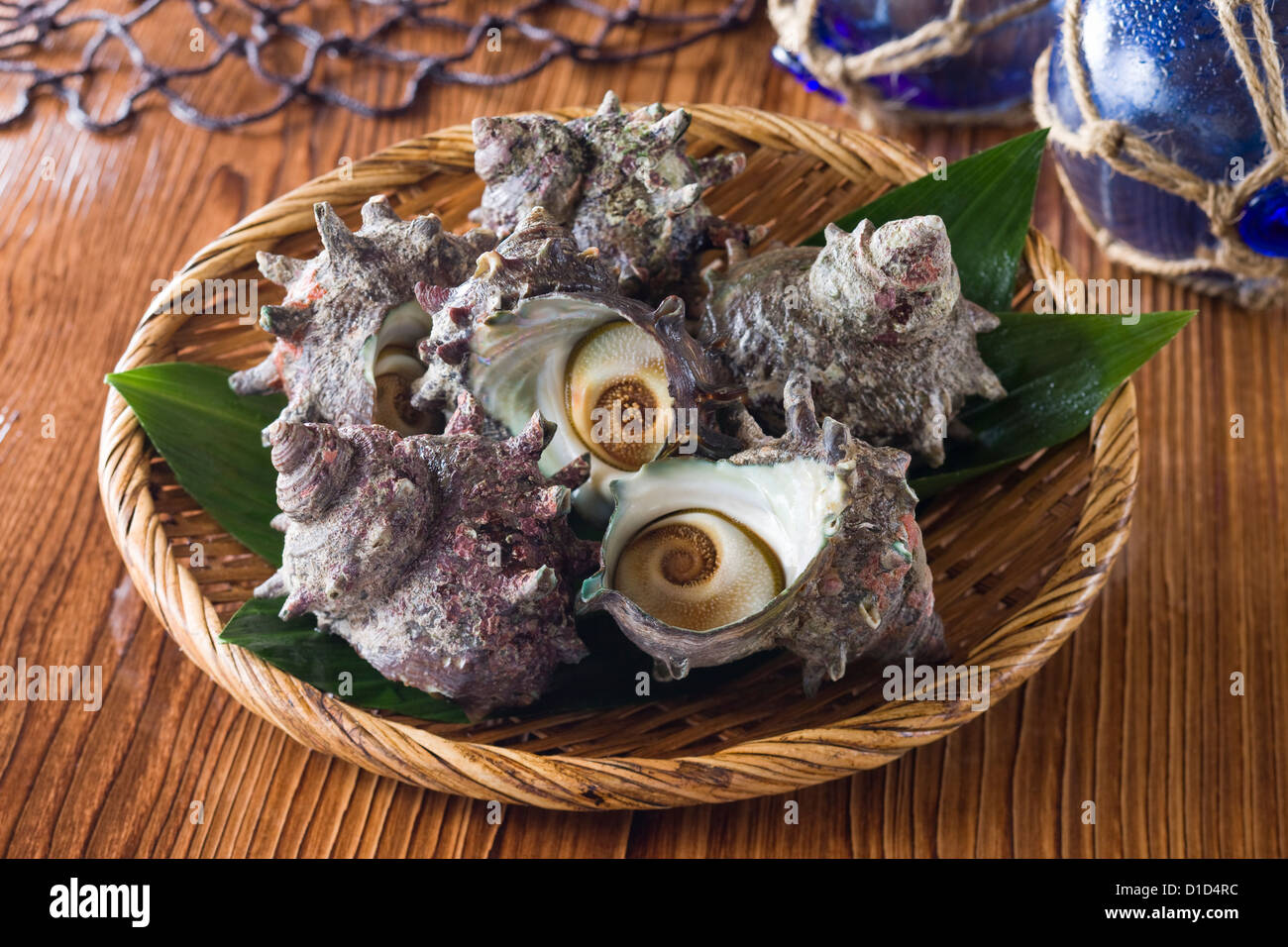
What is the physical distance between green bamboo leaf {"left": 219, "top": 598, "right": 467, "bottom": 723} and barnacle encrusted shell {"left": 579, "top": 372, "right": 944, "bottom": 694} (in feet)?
0.81

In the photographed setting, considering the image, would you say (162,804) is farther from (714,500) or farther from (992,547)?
(992,547)

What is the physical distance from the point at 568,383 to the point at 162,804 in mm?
640

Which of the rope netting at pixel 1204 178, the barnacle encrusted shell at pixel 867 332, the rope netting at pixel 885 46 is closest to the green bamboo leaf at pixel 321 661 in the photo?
the barnacle encrusted shell at pixel 867 332

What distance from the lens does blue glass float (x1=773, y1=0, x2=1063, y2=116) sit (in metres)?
1.80

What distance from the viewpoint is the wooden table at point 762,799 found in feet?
4.27

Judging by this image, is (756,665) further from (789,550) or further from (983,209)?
(983,209)

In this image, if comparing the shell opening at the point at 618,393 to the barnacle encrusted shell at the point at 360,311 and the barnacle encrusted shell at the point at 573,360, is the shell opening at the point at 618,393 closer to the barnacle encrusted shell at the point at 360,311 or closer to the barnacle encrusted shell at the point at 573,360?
the barnacle encrusted shell at the point at 573,360

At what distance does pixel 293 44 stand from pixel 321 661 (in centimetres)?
133

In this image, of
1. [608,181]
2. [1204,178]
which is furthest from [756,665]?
[1204,178]

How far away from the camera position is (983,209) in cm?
150

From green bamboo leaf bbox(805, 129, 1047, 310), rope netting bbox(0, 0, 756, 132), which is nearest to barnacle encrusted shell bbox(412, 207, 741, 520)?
green bamboo leaf bbox(805, 129, 1047, 310)

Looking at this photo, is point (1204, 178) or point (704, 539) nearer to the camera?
point (704, 539)

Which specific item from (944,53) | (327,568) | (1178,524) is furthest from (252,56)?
(1178,524)

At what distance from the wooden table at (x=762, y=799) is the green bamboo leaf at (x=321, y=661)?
0.15 m
